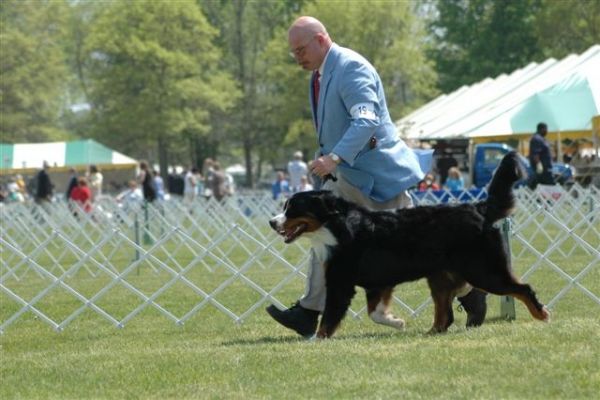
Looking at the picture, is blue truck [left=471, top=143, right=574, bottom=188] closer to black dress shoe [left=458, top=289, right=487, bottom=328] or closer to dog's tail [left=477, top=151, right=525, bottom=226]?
black dress shoe [left=458, top=289, right=487, bottom=328]

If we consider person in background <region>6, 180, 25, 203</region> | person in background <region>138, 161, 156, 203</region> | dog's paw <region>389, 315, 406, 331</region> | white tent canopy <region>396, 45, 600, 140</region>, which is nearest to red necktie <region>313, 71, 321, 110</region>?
dog's paw <region>389, 315, 406, 331</region>

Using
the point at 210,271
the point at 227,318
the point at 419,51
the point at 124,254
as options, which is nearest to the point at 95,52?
the point at 419,51

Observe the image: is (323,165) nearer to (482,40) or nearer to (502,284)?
(502,284)

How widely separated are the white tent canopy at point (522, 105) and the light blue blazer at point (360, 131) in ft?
48.0

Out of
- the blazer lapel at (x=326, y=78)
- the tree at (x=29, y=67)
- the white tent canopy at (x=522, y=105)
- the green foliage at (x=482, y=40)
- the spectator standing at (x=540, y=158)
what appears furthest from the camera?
the green foliage at (x=482, y=40)

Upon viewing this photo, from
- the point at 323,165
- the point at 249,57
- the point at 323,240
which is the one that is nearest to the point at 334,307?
the point at 323,240

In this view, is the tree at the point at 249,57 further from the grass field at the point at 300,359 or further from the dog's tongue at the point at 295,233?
the dog's tongue at the point at 295,233

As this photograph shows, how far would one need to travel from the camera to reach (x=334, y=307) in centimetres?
757

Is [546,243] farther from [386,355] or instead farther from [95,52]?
[95,52]

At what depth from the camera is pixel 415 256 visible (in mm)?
7488

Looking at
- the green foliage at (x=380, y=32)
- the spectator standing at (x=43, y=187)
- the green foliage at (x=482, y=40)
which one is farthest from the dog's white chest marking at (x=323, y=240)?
the green foliage at (x=482, y=40)

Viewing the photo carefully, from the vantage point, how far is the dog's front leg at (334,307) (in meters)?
7.51

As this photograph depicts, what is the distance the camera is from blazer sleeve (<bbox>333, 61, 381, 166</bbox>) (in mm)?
7445

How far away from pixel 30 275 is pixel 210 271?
7.65ft
